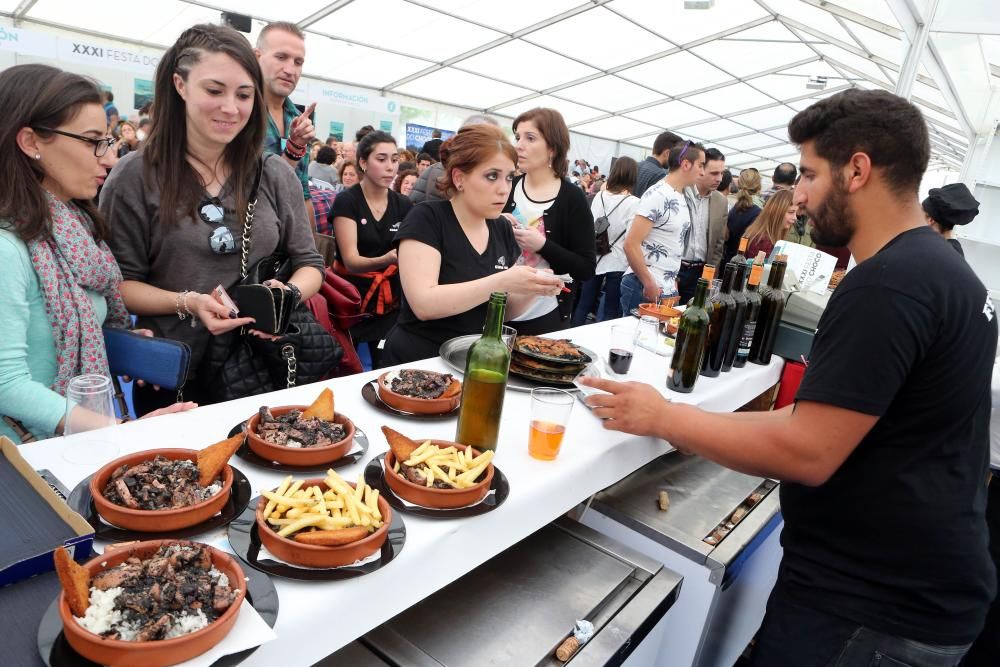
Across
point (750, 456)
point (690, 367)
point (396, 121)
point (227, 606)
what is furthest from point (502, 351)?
point (396, 121)

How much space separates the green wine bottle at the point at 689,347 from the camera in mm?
1715

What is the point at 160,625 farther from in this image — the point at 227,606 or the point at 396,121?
the point at 396,121

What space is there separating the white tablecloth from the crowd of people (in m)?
0.08

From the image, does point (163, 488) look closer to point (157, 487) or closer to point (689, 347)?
point (157, 487)

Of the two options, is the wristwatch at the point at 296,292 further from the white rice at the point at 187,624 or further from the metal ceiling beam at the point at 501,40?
the metal ceiling beam at the point at 501,40

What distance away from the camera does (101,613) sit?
64 cm

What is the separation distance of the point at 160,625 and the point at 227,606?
0.23ft

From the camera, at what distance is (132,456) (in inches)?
36.0

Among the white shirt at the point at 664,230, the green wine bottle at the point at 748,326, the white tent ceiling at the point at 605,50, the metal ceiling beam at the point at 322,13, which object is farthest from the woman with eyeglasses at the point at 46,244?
the metal ceiling beam at the point at 322,13

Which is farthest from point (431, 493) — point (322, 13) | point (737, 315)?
point (322, 13)

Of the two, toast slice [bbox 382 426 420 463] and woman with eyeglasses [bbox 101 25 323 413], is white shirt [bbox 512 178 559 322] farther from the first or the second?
toast slice [bbox 382 426 420 463]

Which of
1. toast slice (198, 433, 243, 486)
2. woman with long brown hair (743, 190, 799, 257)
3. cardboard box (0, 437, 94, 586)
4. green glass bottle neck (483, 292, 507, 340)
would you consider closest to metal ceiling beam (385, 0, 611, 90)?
woman with long brown hair (743, 190, 799, 257)

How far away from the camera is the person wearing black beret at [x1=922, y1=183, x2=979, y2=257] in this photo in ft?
9.13

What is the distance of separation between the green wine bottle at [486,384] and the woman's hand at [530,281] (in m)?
0.53
